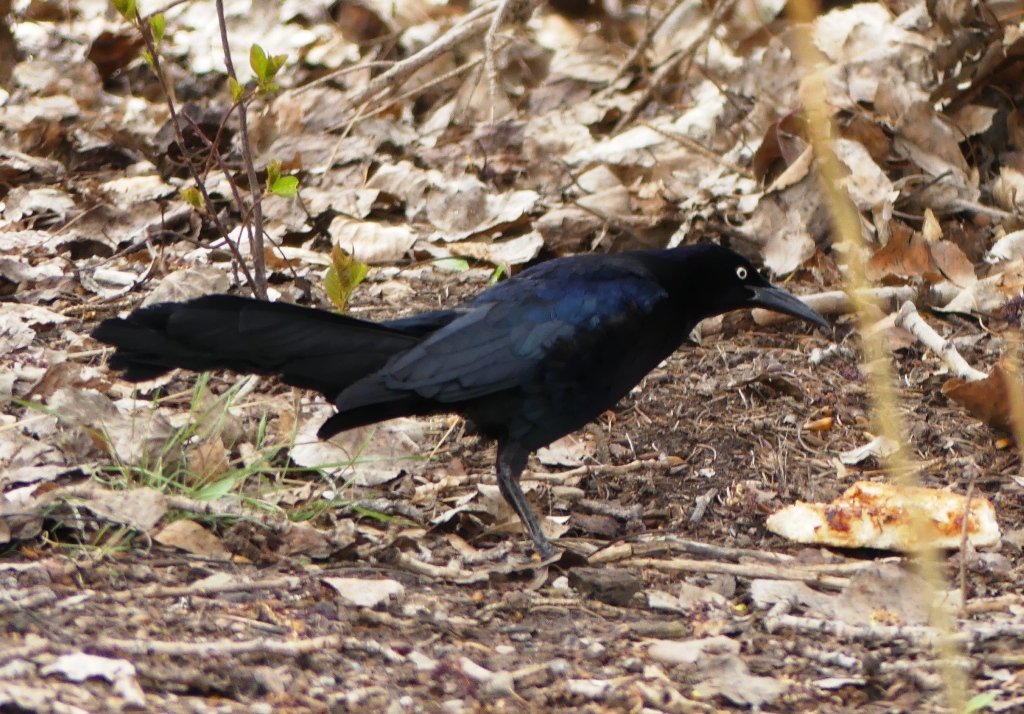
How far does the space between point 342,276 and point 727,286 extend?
1.30m

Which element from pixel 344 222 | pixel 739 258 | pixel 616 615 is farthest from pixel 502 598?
pixel 344 222

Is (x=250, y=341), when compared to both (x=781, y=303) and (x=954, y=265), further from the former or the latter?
(x=954, y=265)

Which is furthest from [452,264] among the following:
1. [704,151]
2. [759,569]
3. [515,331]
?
[759,569]

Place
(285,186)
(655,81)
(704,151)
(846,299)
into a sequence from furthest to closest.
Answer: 1. (655,81)
2. (704,151)
3. (846,299)
4. (285,186)

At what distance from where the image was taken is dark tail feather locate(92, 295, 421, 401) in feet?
10.5

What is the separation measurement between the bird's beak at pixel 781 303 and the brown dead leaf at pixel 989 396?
475mm

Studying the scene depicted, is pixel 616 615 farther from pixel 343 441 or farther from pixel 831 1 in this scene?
pixel 831 1

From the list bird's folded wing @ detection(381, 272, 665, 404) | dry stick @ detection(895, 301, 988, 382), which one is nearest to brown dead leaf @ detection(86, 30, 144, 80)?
bird's folded wing @ detection(381, 272, 665, 404)

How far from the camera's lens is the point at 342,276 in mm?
3891

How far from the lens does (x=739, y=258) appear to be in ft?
13.6

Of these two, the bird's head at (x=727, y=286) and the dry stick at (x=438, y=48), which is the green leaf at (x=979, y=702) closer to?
the bird's head at (x=727, y=286)

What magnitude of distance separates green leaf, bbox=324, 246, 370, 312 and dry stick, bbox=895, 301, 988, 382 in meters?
2.05

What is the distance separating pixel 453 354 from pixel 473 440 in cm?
73

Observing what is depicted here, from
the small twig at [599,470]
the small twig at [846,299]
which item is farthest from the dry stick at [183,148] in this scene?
the small twig at [846,299]
